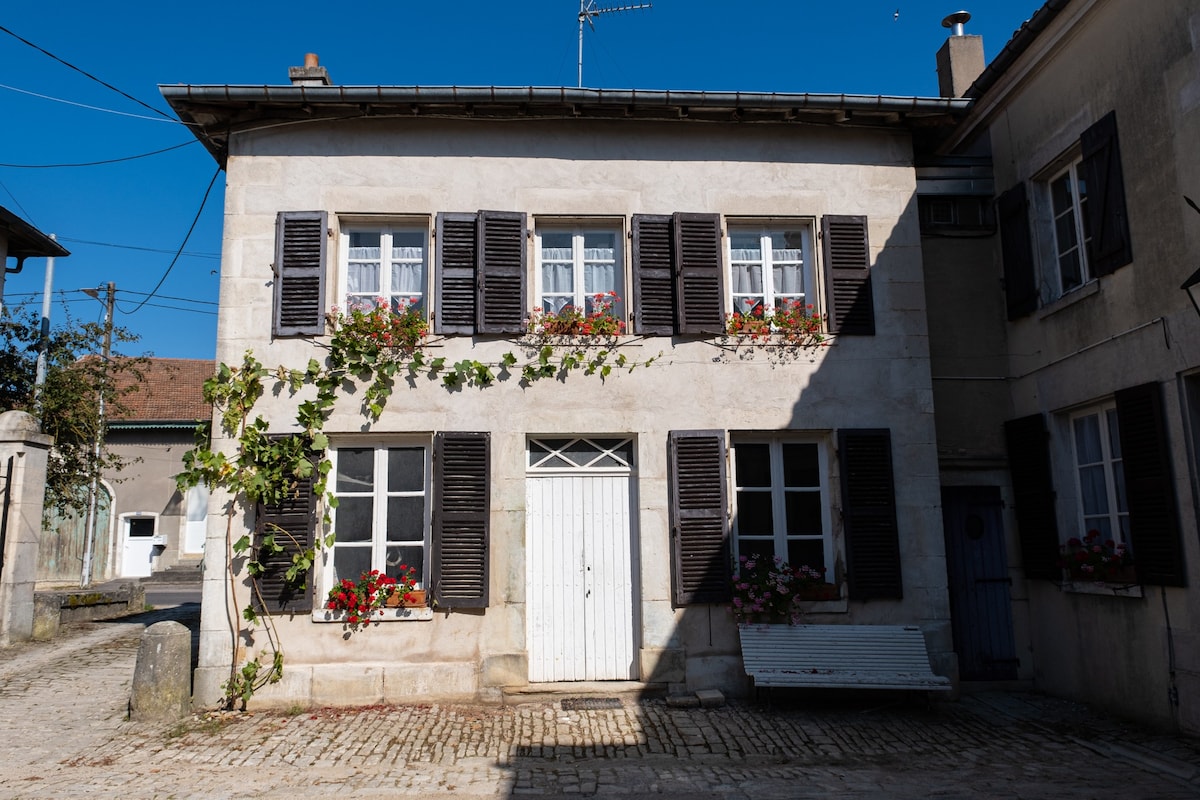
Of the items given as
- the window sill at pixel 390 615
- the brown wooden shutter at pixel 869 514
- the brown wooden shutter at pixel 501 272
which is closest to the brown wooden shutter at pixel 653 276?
the brown wooden shutter at pixel 501 272

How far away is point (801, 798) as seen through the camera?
202 inches

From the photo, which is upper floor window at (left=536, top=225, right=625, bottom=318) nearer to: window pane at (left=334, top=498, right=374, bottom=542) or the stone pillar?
window pane at (left=334, top=498, right=374, bottom=542)

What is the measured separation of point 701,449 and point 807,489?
1.10m

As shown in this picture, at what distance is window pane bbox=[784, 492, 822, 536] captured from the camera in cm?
799

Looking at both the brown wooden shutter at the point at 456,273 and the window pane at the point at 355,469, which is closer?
the window pane at the point at 355,469

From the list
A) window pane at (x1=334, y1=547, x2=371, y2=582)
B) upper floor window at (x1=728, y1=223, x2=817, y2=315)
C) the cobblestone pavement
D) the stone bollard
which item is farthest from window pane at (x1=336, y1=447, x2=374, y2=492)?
upper floor window at (x1=728, y1=223, x2=817, y2=315)

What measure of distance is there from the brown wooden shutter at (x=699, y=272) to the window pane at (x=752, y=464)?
1.15m

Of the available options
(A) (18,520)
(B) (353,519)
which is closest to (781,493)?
(B) (353,519)

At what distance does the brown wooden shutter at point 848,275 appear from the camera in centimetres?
812

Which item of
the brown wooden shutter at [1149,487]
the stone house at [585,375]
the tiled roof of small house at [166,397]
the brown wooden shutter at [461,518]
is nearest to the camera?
the brown wooden shutter at [1149,487]

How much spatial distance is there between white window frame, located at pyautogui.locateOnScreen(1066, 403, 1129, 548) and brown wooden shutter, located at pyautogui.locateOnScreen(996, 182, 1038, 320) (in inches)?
46.2

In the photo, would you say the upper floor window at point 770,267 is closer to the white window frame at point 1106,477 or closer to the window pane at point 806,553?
the window pane at point 806,553

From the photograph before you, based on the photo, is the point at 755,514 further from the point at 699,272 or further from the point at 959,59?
the point at 959,59

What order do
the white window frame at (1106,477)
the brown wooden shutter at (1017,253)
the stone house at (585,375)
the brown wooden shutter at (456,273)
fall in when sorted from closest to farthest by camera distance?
the white window frame at (1106,477), the stone house at (585,375), the brown wooden shutter at (456,273), the brown wooden shutter at (1017,253)
